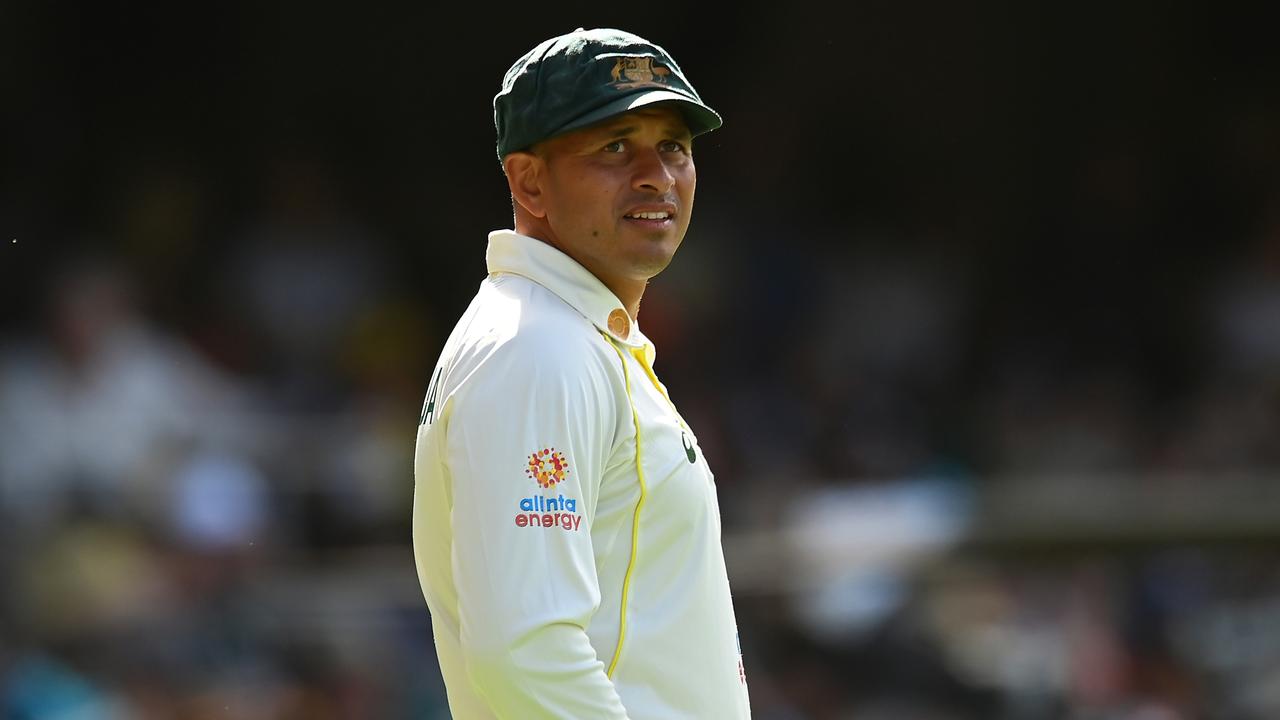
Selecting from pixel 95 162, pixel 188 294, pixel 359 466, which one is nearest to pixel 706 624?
pixel 359 466

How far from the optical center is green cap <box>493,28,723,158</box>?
2553mm

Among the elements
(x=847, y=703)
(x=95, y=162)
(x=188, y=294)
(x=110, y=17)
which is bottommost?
(x=847, y=703)

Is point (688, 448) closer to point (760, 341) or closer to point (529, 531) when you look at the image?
point (529, 531)

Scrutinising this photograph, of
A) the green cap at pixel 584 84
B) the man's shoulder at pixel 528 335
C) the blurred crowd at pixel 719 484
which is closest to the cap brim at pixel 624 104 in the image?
the green cap at pixel 584 84

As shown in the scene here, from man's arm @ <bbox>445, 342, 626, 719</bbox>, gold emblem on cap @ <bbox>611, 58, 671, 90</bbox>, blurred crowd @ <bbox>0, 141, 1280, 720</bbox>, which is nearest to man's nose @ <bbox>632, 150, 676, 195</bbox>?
gold emblem on cap @ <bbox>611, 58, 671, 90</bbox>

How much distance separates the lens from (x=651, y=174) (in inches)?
105

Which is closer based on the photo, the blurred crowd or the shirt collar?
the shirt collar

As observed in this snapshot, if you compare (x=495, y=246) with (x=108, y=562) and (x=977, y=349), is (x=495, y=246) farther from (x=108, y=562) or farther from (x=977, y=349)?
(x=977, y=349)

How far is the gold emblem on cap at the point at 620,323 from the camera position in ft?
8.63

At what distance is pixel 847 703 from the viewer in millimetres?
6898

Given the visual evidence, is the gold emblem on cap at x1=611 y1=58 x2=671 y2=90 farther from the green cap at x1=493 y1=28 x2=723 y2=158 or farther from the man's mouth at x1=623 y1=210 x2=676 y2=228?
the man's mouth at x1=623 y1=210 x2=676 y2=228

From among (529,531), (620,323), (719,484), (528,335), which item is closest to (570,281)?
(620,323)

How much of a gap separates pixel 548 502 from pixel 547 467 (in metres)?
0.04

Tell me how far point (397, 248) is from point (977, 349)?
10.4 ft
